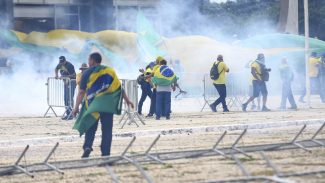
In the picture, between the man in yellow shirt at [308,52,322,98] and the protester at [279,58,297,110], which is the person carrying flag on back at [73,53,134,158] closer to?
the protester at [279,58,297,110]

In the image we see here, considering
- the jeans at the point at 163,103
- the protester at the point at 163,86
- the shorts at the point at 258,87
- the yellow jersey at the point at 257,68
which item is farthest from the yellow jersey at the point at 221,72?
the jeans at the point at 163,103

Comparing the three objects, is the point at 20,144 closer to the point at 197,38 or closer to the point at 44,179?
the point at 44,179

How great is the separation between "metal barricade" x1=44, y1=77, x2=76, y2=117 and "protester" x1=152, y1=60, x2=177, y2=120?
2557mm

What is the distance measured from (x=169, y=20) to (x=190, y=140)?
34904mm

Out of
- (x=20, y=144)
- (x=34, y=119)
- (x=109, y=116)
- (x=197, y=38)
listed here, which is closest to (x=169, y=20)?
(x=197, y=38)

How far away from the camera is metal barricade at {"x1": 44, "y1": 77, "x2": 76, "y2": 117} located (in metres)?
27.9

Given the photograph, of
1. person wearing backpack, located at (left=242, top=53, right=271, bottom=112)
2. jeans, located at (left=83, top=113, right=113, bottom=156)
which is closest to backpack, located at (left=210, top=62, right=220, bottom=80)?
person wearing backpack, located at (left=242, top=53, right=271, bottom=112)

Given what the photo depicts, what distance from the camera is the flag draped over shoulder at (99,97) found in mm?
15031

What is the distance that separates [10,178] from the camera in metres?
13.0

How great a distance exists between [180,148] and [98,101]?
2.26 meters

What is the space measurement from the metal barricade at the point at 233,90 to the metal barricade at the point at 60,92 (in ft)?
17.2

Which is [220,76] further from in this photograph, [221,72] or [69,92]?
[69,92]

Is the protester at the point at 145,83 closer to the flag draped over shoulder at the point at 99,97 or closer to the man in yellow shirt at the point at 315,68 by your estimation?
the man in yellow shirt at the point at 315,68

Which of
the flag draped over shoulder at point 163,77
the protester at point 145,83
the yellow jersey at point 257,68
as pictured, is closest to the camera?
the flag draped over shoulder at point 163,77
